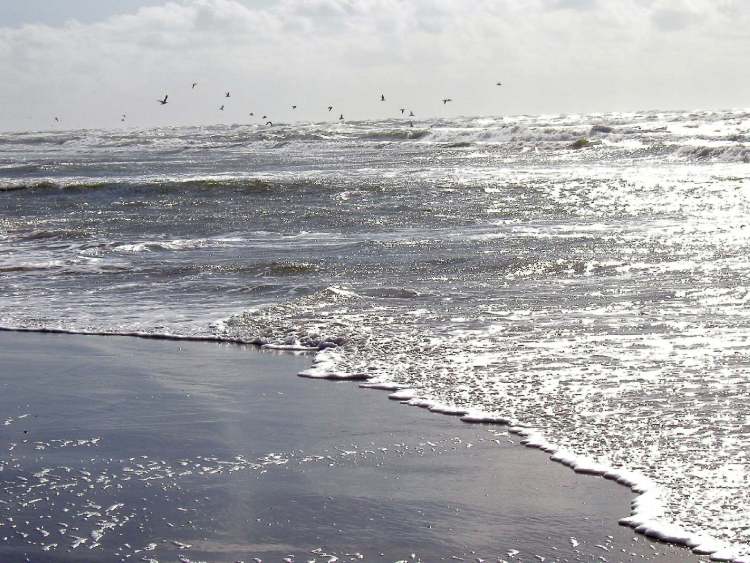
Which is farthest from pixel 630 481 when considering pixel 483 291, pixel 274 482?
pixel 483 291

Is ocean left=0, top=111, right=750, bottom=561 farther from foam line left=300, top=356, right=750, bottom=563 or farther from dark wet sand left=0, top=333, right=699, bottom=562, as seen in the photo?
dark wet sand left=0, top=333, right=699, bottom=562

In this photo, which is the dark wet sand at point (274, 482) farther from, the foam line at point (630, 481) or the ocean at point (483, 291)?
the ocean at point (483, 291)

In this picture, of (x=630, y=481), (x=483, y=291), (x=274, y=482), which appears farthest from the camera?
(x=483, y=291)

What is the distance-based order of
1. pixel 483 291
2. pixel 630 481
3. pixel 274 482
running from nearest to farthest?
pixel 630 481
pixel 274 482
pixel 483 291

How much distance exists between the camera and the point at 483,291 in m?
11.4

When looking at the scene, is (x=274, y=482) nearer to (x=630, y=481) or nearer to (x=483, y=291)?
(x=630, y=481)

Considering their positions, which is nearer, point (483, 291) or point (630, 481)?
point (630, 481)

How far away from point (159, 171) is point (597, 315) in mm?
28665

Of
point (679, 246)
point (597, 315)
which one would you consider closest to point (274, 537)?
point (597, 315)

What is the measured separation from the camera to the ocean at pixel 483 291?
20.4 feet

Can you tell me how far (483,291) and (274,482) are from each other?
20.4 ft

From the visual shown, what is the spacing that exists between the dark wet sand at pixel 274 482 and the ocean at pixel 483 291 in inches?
13.4

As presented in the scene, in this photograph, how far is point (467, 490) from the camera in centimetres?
540

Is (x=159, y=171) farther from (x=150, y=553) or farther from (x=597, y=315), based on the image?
(x=150, y=553)
